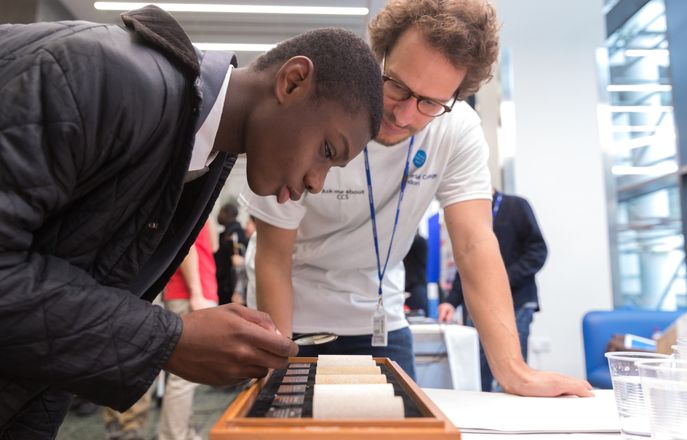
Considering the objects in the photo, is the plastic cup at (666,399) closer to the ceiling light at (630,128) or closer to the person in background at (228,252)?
the person in background at (228,252)

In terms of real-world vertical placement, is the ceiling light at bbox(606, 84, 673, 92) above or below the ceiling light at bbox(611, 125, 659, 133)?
above

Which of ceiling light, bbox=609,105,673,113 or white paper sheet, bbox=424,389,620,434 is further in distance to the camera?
ceiling light, bbox=609,105,673,113

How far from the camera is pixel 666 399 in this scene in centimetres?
61

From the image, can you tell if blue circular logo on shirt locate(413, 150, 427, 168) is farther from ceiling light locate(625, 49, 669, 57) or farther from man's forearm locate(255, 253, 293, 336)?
ceiling light locate(625, 49, 669, 57)

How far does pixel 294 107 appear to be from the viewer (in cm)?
77

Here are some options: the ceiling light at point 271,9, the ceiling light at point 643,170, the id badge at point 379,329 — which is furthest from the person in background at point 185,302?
the ceiling light at point 643,170

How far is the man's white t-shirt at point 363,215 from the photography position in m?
1.31

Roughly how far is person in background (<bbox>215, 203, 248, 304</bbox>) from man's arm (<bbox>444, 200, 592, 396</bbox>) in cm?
272

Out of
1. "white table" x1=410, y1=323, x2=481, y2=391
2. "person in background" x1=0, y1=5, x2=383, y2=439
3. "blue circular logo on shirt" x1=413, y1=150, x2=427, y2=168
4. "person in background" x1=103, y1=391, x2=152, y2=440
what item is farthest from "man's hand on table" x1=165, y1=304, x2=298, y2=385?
"person in background" x1=103, y1=391, x2=152, y2=440

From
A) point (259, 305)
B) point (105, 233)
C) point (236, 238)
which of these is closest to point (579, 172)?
point (236, 238)

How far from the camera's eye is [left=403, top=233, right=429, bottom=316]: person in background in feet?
12.3

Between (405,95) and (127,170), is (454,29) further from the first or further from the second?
(127,170)

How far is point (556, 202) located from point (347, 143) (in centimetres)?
338

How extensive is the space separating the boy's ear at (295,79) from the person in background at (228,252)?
10.5 ft
